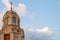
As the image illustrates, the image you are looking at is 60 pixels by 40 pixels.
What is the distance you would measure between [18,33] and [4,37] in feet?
10.6

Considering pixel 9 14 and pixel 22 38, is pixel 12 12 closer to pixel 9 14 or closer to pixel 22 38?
pixel 9 14

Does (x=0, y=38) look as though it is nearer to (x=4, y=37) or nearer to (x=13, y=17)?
(x=4, y=37)

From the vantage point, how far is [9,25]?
247 feet

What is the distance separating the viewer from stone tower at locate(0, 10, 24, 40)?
244ft

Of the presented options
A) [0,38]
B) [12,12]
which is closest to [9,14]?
[12,12]

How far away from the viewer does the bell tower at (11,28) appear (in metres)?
74.5

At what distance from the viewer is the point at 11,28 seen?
7456 centimetres

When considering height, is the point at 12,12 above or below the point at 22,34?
above

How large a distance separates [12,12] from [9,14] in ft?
3.08

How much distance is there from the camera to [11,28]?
245ft

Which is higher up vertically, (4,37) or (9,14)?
(9,14)

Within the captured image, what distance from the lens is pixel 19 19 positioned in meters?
76.9

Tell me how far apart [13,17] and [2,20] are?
2670 millimetres

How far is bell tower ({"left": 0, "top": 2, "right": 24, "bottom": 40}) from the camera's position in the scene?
2933 inches
